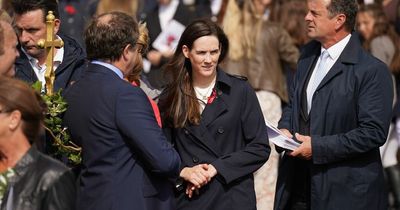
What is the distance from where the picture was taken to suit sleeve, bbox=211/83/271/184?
6.50m

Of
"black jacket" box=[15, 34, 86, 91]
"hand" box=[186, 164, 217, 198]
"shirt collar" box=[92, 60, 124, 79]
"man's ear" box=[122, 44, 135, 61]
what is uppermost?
"man's ear" box=[122, 44, 135, 61]

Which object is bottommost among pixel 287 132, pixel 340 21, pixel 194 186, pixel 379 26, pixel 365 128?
pixel 379 26

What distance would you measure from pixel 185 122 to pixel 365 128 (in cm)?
115

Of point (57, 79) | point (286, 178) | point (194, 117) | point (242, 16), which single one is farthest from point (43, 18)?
point (242, 16)

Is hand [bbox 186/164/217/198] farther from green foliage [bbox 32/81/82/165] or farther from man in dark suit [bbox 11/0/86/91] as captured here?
man in dark suit [bbox 11/0/86/91]

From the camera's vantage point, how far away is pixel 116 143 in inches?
225

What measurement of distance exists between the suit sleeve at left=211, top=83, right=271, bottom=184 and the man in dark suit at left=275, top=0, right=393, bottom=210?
325 millimetres

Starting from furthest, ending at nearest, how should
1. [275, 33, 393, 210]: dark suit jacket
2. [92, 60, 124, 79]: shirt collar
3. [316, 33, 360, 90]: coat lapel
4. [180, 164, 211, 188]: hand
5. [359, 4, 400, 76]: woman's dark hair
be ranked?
[359, 4, 400, 76]: woman's dark hair
[316, 33, 360, 90]: coat lapel
[275, 33, 393, 210]: dark suit jacket
[180, 164, 211, 188]: hand
[92, 60, 124, 79]: shirt collar

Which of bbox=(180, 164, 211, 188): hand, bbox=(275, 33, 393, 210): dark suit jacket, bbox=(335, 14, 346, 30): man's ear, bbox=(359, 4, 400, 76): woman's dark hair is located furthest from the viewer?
bbox=(359, 4, 400, 76): woman's dark hair

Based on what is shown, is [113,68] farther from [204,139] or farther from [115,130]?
[204,139]

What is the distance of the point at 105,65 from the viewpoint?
5.82 m

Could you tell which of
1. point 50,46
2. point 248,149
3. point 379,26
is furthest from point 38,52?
point 379,26

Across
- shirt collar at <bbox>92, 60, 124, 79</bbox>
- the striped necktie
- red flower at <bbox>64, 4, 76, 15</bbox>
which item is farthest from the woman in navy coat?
red flower at <bbox>64, 4, 76, 15</bbox>

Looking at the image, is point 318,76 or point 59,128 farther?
point 318,76
